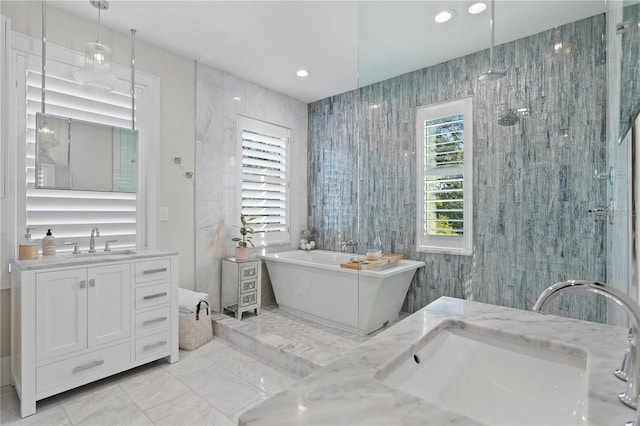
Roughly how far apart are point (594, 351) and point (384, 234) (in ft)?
4.50

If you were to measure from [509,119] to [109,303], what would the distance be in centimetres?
264

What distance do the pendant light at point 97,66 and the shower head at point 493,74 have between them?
2.56 metres

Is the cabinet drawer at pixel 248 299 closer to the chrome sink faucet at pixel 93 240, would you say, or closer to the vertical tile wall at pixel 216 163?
the vertical tile wall at pixel 216 163

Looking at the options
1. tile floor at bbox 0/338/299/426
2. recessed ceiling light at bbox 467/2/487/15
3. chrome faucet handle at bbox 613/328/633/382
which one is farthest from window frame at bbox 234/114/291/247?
chrome faucet handle at bbox 613/328/633/382

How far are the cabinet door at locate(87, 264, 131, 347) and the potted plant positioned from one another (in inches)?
49.4

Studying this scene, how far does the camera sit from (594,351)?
0.84 metres

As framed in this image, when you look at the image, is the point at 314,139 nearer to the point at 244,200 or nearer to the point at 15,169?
the point at 244,200

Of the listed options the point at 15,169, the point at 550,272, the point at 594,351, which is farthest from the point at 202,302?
the point at 594,351

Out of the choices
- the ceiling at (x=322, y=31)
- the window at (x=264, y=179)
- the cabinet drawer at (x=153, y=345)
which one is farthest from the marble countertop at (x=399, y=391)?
the window at (x=264, y=179)

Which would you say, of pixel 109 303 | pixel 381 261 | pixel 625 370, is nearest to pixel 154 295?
pixel 109 303

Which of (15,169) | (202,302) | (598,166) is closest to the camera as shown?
(598,166)

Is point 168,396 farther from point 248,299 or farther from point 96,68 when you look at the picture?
point 96,68

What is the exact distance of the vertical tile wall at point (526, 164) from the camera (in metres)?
1.53

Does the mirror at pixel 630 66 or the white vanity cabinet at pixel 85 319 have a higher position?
the mirror at pixel 630 66
